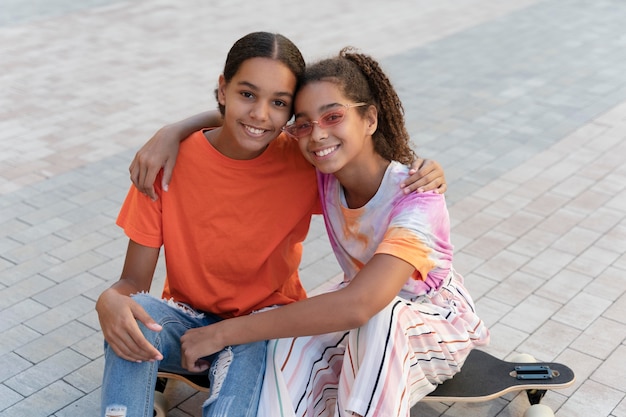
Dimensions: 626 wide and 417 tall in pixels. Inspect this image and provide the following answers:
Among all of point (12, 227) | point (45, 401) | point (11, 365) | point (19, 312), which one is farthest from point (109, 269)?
point (45, 401)

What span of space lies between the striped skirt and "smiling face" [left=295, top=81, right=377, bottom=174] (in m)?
0.51

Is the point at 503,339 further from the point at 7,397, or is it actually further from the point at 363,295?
the point at 7,397

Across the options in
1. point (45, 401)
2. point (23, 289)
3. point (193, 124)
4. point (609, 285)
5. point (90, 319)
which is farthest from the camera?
point (609, 285)

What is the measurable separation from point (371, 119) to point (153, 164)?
0.77 m

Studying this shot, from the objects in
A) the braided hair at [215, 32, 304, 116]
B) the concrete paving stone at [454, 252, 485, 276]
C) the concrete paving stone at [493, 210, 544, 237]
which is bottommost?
the concrete paving stone at [493, 210, 544, 237]

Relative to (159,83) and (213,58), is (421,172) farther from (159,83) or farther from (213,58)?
(213,58)

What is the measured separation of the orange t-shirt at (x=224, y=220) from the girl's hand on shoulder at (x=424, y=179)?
0.40 meters

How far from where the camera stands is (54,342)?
145 inches

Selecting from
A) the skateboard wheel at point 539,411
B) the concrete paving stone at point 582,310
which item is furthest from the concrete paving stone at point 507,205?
the skateboard wheel at point 539,411

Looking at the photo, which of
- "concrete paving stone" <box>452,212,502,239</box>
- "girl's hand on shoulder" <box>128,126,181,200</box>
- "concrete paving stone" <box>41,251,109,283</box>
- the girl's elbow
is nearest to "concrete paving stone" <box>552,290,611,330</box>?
"concrete paving stone" <box>452,212,502,239</box>

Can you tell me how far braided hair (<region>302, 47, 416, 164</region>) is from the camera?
273 cm

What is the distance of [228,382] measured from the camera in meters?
2.66

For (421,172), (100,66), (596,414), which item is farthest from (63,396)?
(100,66)

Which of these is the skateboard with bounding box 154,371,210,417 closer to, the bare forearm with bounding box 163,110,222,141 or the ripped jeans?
the ripped jeans
